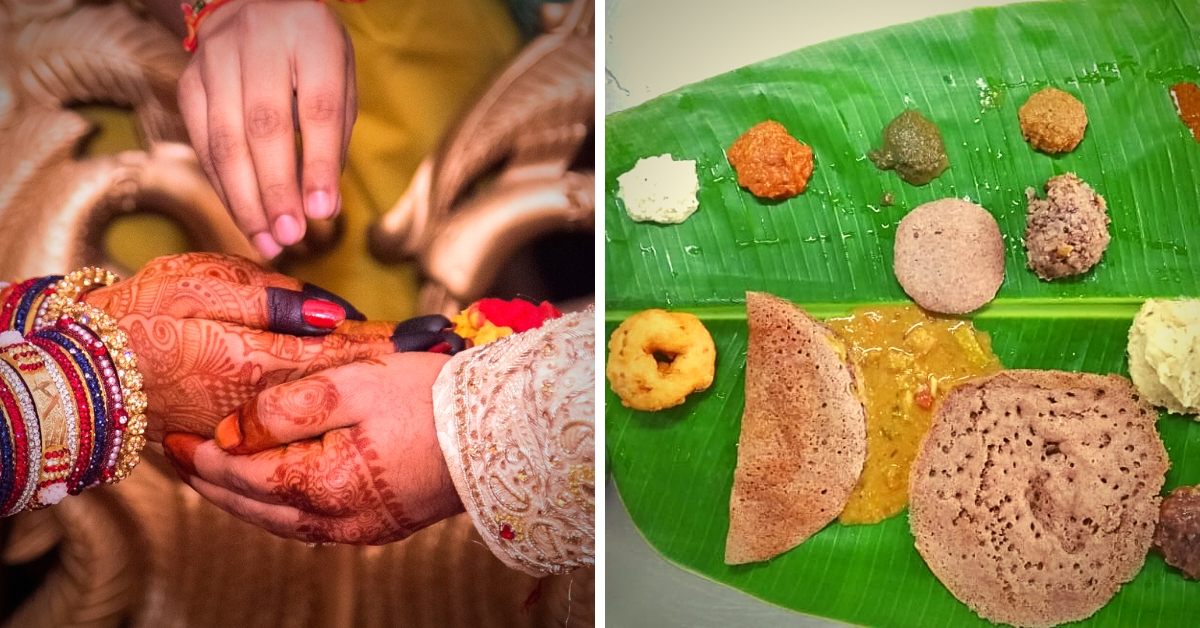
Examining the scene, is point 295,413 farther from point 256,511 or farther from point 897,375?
point 897,375

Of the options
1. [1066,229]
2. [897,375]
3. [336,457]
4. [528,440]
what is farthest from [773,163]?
[336,457]

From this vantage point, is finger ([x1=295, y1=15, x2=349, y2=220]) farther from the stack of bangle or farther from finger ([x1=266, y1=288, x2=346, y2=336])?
the stack of bangle

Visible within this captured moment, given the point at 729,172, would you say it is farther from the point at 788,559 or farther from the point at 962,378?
the point at 788,559

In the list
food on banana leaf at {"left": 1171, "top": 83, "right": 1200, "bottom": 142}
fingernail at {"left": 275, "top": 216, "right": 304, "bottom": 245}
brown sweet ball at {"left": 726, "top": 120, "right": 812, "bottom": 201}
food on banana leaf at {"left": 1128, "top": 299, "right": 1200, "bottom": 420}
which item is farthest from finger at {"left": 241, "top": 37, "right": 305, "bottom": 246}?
food on banana leaf at {"left": 1171, "top": 83, "right": 1200, "bottom": 142}

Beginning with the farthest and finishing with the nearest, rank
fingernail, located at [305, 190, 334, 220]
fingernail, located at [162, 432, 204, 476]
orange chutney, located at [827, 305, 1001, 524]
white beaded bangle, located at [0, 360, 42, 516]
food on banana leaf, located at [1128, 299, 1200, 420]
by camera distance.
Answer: orange chutney, located at [827, 305, 1001, 524], food on banana leaf, located at [1128, 299, 1200, 420], fingernail, located at [305, 190, 334, 220], fingernail, located at [162, 432, 204, 476], white beaded bangle, located at [0, 360, 42, 516]

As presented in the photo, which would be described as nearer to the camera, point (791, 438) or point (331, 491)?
point (331, 491)
